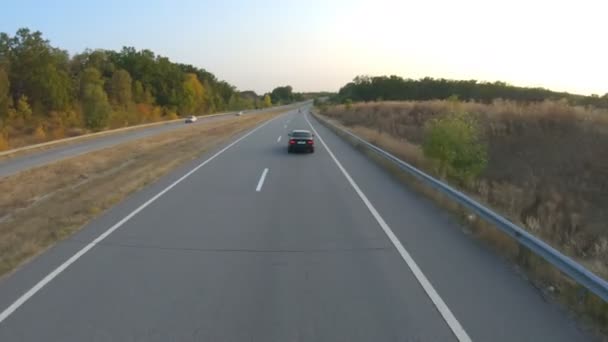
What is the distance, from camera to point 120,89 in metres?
82.1

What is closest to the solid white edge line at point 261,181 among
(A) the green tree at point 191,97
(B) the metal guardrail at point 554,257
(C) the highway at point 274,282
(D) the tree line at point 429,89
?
(C) the highway at point 274,282

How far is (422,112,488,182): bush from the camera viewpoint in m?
15.3

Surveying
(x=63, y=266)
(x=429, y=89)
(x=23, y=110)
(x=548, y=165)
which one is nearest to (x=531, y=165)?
(x=548, y=165)

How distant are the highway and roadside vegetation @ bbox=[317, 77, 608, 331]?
144cm

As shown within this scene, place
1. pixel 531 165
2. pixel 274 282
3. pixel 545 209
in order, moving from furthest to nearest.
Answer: pixel 531 165, pixel 545 209, pixel 274 282

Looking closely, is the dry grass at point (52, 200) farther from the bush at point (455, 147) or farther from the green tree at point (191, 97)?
the green tree at point (191, 97)

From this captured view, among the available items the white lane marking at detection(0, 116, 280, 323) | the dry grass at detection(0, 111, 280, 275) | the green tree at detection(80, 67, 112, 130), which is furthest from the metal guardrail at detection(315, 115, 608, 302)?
the green tree at detection(80, 67, 112, 130)

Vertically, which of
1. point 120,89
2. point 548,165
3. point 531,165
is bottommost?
point 531,165

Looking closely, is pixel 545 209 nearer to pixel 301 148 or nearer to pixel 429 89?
pixel 301 148

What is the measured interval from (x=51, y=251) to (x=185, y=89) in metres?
109

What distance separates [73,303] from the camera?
5168mm

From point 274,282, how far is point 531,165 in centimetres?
1790

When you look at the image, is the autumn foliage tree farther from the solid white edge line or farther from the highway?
the highway

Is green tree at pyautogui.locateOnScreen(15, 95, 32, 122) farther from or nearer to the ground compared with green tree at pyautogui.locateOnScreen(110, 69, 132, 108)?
nearer to the ground
